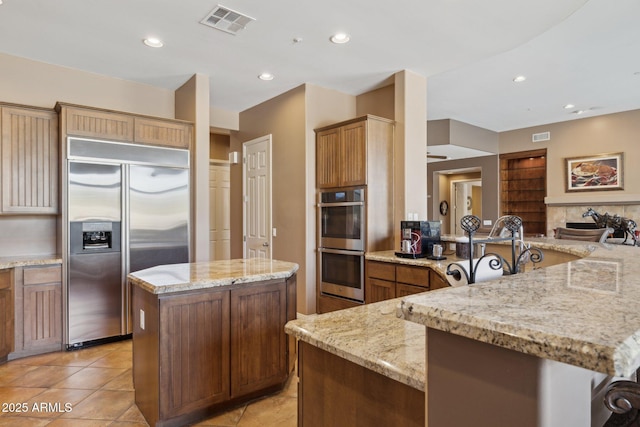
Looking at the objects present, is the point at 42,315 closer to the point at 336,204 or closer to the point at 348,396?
the point at 336,204

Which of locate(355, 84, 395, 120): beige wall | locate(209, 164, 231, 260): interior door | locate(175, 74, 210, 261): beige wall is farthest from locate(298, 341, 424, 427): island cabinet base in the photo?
locate(209, 164, 231, 260): interior door

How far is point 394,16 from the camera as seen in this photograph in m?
2.96

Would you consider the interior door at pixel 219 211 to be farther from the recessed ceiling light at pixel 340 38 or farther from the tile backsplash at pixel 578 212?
the tile backsplash at pixel 578 212

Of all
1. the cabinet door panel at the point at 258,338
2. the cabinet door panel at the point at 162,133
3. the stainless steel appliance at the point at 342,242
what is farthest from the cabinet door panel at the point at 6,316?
the stainless steel appliance at the point at 342,242

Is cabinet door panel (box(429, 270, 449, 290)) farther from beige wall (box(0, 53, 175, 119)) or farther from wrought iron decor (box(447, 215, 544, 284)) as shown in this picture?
beige wall (box(0, 53, 175, 119))

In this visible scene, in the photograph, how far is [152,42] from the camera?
3.41 m

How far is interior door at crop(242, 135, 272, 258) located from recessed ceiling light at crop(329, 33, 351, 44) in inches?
77.5

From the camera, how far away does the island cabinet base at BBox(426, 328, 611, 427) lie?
0.59 metres

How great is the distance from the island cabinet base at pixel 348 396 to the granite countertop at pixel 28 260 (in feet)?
10.5

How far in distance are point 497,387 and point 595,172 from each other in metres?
7.57

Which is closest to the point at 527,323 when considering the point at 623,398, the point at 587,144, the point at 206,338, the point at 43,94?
the point at 623,398

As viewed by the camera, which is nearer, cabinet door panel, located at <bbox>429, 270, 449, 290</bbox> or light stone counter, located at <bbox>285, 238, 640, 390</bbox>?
light stone counter, located at <bbox>285, 238, 640, 390</bbox>

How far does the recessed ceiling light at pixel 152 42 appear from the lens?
3357mm

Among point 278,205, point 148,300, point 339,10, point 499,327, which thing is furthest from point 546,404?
point 278,205
